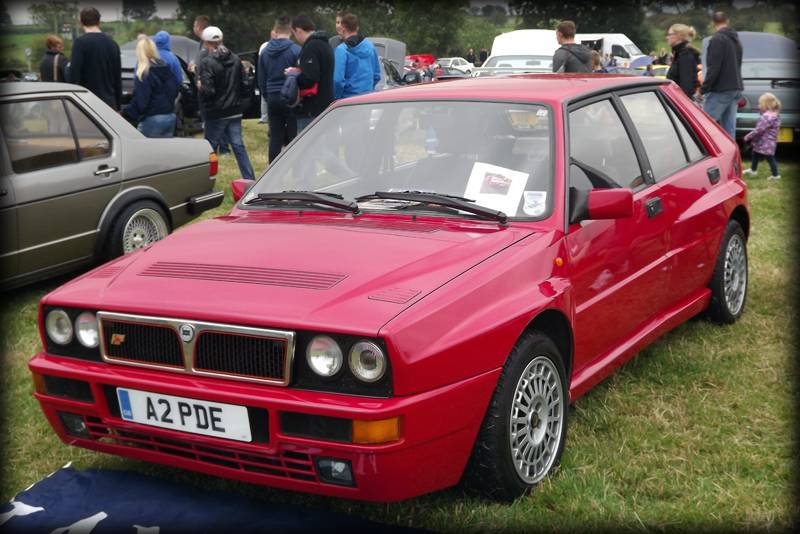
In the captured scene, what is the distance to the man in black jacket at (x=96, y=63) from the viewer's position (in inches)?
366

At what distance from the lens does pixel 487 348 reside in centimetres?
310

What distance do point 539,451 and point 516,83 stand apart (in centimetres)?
183

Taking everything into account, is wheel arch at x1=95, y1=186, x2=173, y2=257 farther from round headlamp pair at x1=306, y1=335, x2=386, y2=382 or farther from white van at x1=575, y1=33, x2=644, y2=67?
white van at x1=575, y1=33, x2=644, y2=67

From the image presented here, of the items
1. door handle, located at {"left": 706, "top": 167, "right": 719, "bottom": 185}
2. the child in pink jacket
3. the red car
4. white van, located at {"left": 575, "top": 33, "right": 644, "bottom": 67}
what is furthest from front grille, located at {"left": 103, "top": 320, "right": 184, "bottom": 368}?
white van, located at {"left": 575, "top": 33, "right": 644, "bottom": 67}

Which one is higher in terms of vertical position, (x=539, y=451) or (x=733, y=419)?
(x=539, y=451)

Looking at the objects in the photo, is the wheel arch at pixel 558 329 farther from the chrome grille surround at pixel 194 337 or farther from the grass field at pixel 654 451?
the chrome grille surround at pixel 194 337

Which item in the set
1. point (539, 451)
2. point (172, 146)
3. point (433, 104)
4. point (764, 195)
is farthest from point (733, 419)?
point (764, 195)

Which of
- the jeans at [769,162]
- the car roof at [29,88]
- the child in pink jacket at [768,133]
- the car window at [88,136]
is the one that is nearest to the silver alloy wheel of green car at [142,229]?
the car window at [88,136]

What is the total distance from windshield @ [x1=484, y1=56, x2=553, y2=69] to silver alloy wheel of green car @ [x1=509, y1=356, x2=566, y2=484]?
17854 mm

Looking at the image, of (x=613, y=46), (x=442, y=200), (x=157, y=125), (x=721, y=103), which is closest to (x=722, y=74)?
(x=721, y=103)

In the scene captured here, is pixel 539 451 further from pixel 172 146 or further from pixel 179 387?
pixel 172 146

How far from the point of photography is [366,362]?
2871 mm

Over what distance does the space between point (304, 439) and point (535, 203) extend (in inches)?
57.5

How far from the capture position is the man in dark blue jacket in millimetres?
10000
